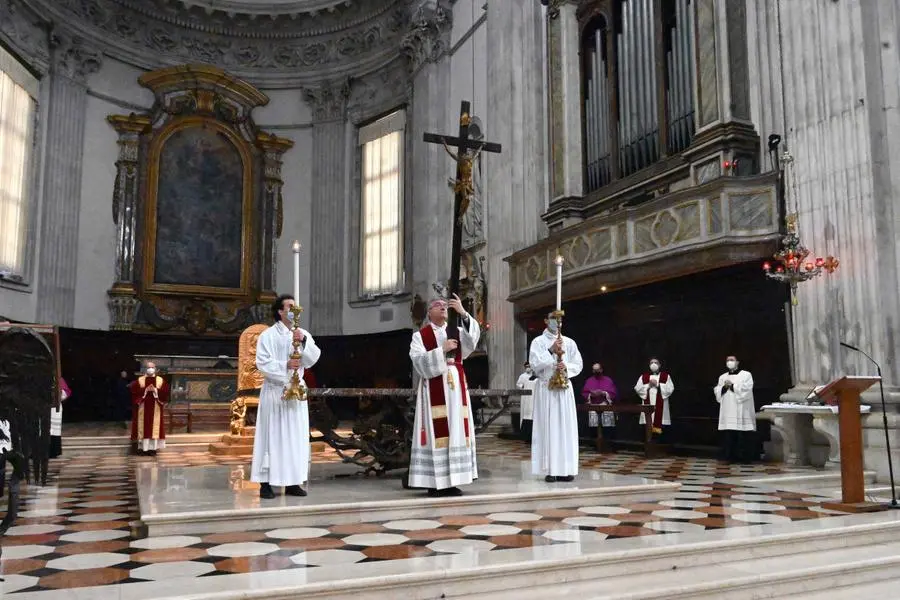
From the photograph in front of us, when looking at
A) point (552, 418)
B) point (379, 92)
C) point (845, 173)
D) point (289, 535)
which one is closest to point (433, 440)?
point (289, 535)

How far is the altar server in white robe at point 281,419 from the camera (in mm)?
6090

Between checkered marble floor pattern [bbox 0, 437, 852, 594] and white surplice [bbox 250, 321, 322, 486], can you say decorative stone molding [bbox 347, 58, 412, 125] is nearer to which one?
white surplice [bbox 250, 321, 322, 486]

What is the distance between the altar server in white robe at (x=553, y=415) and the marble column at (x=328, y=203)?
49.0 feet

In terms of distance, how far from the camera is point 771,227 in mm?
9258

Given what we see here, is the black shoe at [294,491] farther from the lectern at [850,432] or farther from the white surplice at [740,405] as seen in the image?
the white surplice at [740,405]

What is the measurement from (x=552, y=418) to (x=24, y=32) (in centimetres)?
1620

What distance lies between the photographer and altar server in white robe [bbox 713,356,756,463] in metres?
9.60

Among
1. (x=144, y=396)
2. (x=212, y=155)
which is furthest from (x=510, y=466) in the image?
(x=212, y=155)

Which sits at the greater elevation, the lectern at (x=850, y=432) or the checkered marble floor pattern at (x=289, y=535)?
the lectern at (x=850, y=432)

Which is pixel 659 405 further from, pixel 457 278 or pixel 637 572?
pixel 637 572

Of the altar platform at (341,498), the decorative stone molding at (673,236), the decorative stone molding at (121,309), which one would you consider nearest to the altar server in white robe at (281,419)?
the altar platform at (341,498)

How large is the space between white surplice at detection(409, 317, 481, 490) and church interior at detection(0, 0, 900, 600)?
0.20 meters

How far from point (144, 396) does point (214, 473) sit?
359 cm

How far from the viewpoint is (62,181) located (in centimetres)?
1902
